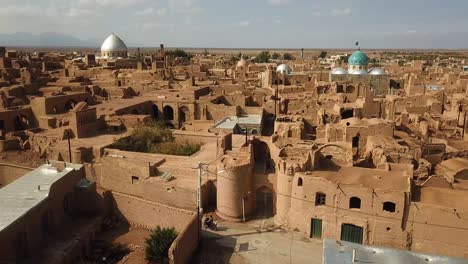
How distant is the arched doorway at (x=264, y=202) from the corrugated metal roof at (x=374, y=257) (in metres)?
8.19

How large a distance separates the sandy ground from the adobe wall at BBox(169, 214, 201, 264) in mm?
515

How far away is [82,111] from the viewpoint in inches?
1169

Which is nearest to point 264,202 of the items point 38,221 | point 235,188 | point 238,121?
point 235,188

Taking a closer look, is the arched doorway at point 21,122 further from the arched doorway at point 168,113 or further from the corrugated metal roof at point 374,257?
the corrugated metal roof at point 374,257

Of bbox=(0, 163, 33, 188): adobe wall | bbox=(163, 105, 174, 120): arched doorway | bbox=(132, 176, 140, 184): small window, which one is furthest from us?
bbox=(163, 105, 174, 120): arched doorway

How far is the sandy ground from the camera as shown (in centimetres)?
1668

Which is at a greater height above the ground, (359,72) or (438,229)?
Answer: (359,72)

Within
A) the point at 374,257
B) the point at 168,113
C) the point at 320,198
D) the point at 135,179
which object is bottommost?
the point at 135,179

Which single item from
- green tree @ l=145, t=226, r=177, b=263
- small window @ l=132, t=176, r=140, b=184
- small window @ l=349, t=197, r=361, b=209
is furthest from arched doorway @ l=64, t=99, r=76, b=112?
small window @ l=349, t=197, r=361, b=209

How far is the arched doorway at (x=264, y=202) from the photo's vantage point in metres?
20.4

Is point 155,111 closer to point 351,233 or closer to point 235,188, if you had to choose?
point 235,188

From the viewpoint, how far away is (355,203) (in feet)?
56.3

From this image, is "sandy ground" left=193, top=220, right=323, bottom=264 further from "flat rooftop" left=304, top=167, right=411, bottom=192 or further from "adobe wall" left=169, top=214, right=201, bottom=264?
"flat rooftop" left=304, top=167, right=411, bottom=192

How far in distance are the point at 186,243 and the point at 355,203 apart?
7.32 metres
